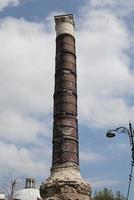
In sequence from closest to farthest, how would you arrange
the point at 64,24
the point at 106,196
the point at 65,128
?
the point at 65,128
the point at 64,24
the point at 106,196

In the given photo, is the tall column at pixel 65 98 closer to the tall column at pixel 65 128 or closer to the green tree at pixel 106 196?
the tall column at pixel 65 128

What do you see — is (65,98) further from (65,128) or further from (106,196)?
(106,196)

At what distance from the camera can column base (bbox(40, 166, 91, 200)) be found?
10438 millimetres

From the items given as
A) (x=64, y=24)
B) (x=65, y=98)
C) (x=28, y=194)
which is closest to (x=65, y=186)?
(x=65, y=98)

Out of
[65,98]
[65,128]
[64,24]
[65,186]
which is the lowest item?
[65,186]

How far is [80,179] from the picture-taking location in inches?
426

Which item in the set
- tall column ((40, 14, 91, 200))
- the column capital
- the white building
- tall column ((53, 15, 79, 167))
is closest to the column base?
tall column ((40, 14, 91, 200))

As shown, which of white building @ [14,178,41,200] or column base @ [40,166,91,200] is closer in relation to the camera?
column base @ [40,166,91,200]

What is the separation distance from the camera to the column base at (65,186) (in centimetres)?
1044

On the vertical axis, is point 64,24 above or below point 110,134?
above

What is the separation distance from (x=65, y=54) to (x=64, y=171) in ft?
12.8

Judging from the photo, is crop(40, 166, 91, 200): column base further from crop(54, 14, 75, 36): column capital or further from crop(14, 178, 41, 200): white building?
crop(14, 178, 41, 200): white building

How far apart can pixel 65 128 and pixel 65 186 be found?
1795 mm

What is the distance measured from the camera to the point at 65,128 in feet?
37.7
